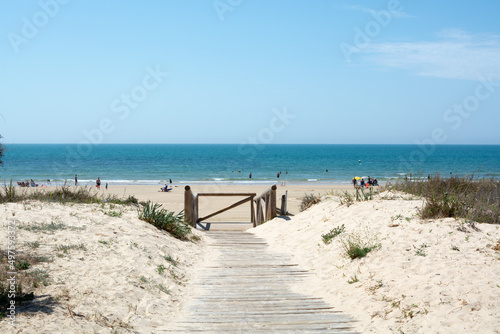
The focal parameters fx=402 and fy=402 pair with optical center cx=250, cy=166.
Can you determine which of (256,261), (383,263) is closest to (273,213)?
(256,261)

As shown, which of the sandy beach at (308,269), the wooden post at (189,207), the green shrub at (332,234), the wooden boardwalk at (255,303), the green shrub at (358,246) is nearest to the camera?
the sandy beach at (308,269)

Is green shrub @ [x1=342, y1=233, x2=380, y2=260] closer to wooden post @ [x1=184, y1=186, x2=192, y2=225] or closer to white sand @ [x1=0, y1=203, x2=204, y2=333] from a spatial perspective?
white sand @ [x1=0, y1=203, x2=204, y2=333]

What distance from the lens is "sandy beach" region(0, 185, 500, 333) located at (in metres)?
4.73

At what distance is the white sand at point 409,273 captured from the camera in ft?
15.8

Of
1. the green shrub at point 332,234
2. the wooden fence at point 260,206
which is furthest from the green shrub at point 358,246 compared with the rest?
the wooden fence at point 260,206

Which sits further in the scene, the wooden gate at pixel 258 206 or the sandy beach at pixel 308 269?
the wooden gate at pixel 258 206

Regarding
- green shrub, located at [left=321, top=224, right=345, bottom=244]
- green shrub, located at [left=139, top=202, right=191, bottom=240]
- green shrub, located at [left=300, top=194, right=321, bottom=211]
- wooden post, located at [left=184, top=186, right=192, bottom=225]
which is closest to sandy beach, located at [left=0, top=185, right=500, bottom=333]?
green shrub, located at [left=321, top=224, right=345, bottom=244]

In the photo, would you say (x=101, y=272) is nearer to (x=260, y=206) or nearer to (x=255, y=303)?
(x=255, y=303)

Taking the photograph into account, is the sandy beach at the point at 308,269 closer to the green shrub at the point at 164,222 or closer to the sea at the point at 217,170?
the green shrub at the point at 164,222

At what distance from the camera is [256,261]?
838 cm

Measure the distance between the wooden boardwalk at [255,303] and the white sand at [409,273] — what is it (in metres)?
0.33

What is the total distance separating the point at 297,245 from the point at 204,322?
485 centimetres

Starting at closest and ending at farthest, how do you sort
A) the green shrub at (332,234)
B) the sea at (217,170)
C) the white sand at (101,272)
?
the white sand at (101,272) → the green shrub at (332,234) → the sea at (217,170)

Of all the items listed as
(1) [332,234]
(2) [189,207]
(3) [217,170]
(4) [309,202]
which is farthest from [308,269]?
(3) [217,170]
